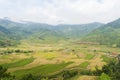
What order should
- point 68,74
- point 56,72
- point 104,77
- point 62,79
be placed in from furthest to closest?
point 56,72 → point 68,74 → point 62,79 → point 104,77

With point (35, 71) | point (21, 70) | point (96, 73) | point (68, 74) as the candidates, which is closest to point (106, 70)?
point (96, 73)

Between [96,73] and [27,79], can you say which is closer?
[27,79]

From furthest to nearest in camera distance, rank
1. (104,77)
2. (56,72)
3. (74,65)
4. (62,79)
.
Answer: (74,65)
(56,72)
(62,79)
(104,77)

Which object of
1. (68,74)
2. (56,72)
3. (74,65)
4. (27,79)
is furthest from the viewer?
(74,65)

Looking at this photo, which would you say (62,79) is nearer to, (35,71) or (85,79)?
(85,79)

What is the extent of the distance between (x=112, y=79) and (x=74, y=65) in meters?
72.9

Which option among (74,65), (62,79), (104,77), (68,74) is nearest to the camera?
(104,77)

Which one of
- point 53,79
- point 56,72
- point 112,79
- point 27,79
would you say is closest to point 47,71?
point 56,72

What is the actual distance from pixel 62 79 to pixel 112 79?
2621cm

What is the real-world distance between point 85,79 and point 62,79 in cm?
1536

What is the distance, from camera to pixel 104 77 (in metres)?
95.1

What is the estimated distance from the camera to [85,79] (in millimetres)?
103062

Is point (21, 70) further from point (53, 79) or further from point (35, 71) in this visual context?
point (53, 79)

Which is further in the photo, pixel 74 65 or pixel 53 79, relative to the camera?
pixel 74 65
